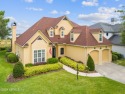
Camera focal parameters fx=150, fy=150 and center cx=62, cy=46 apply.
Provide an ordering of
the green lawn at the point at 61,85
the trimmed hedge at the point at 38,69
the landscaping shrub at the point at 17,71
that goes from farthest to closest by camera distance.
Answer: the trimmed hedge at the point at 38,69 → the landscaping shrub at the point at 17,71 → the green lawn at the point at 61,85

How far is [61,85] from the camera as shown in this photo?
17.4m

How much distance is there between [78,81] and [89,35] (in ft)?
38.8

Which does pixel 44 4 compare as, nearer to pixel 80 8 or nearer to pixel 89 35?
pixel 80 8

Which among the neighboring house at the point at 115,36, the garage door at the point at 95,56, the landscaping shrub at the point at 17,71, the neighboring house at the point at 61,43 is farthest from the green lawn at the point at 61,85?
the neighboring house at the point at 115,36

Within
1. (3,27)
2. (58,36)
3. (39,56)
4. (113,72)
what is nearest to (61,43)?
(58,36)

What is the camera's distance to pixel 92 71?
23.3 m

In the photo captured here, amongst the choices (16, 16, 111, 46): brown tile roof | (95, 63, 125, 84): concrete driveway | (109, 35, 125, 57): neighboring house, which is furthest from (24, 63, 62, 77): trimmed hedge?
(109, 35, 125, 57): neighboring house

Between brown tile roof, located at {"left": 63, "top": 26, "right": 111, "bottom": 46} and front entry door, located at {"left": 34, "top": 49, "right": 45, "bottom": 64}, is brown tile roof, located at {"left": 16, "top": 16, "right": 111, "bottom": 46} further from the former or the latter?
front entry door, located at {"left": 34, "top": 49, "right": 45, "bottom": 64}

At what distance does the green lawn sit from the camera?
52.5ft

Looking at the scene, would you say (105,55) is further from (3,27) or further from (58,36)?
(3,27)

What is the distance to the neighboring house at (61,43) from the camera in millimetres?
25156

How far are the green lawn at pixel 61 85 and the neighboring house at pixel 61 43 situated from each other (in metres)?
5.92

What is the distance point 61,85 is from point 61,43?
13.9 meters

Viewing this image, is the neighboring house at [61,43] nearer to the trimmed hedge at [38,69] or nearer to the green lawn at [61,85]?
the trimmed hedge at [38,69]
